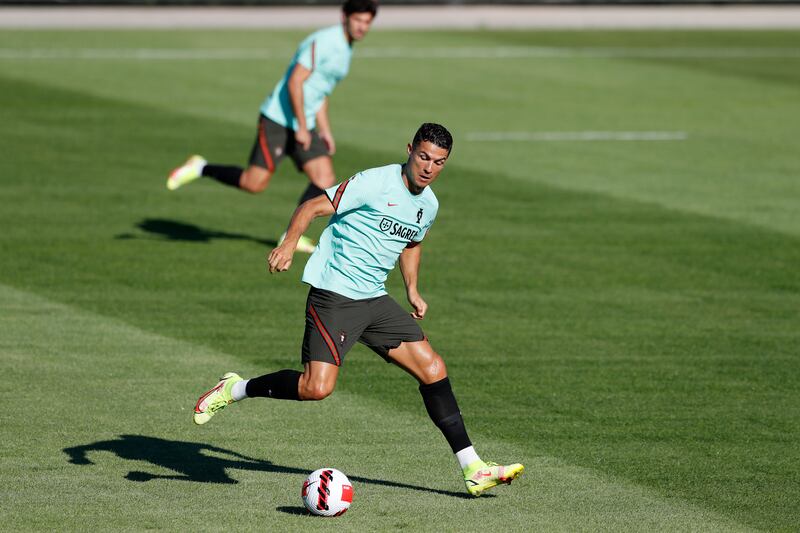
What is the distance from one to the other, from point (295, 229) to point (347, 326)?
0.71 m

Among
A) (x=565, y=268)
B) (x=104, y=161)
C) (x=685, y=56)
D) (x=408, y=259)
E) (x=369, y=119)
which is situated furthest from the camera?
(x=685, y=56)

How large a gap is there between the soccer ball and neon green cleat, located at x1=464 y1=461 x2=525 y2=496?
0.77m

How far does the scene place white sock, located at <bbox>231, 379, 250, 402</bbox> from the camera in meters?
9.24

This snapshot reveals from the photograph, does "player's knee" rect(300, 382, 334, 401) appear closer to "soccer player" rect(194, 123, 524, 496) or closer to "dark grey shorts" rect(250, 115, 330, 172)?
"soccer player" rect(194, 123, 524, 496)

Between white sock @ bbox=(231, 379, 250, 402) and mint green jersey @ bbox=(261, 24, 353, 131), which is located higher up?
mint green jersey @ bbox=(261, 24, 353, 131)

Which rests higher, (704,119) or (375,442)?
(704,119)

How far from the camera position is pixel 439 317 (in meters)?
13.7

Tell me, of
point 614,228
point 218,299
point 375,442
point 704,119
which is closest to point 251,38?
point 704,119

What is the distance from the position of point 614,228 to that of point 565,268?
209cm

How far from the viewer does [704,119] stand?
25797 millimetres

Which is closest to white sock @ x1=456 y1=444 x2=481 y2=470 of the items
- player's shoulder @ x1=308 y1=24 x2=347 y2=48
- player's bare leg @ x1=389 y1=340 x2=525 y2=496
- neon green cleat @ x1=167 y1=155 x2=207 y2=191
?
player's bare leg @ x1=389 y1=340 x2=525 y2=496

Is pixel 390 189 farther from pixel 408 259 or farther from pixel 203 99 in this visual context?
pixel 203 99

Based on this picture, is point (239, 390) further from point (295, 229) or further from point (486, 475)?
point (486, 475)

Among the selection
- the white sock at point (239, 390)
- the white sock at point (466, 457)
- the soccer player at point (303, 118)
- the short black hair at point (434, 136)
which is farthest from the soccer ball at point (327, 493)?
the soccer player at point (303, 118)
